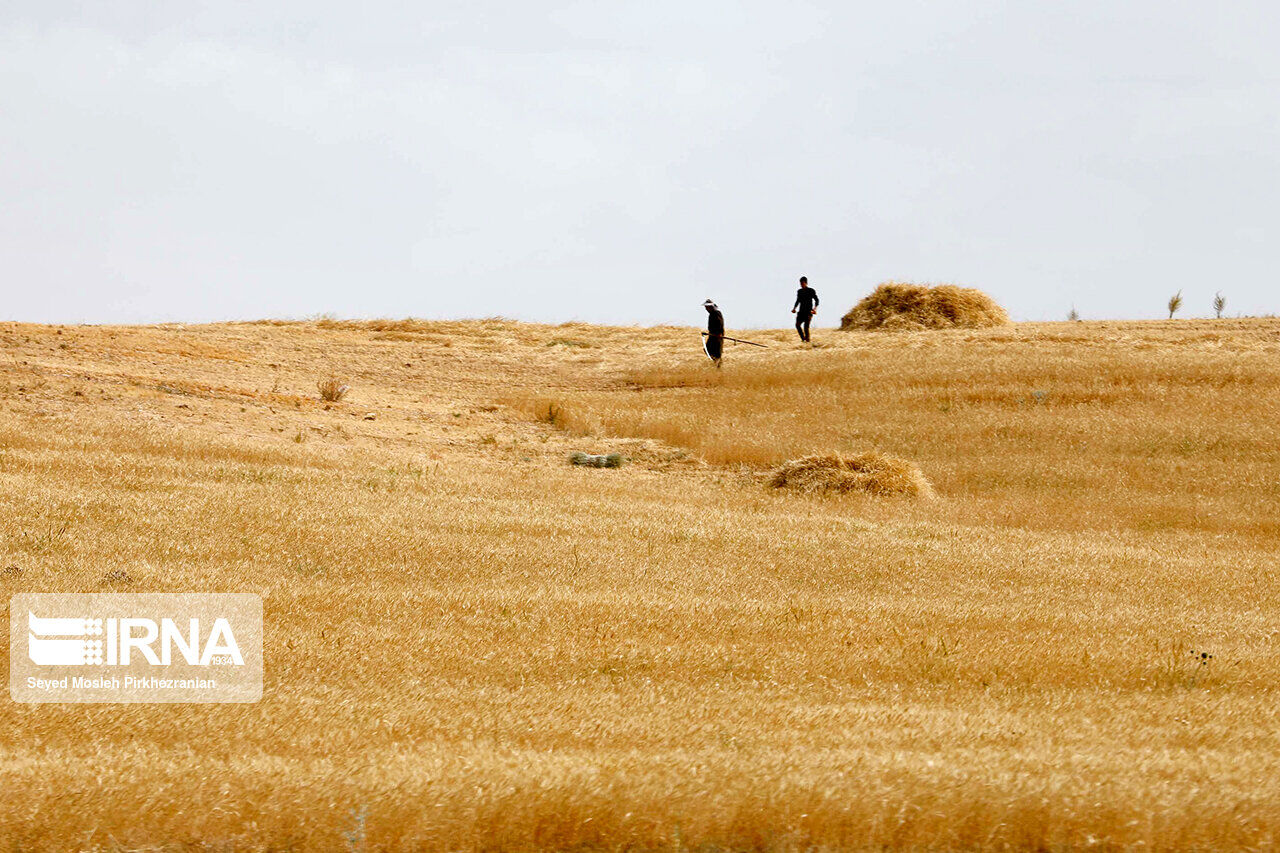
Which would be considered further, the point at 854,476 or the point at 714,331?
the point at 714,331

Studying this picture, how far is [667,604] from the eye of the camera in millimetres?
10266

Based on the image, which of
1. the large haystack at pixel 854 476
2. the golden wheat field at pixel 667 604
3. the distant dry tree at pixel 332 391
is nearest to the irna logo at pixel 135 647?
the golden wheat field at pixel 667 604

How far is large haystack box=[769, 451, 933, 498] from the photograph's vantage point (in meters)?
19.2

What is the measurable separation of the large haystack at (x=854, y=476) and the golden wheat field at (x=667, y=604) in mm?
446

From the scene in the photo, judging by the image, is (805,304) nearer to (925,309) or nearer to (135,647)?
(925,309)

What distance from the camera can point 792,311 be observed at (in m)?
34.7

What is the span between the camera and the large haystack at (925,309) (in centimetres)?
3775

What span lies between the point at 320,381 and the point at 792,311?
13364mm

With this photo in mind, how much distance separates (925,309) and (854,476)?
19947 millimetres

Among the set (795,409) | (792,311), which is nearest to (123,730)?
(795,409)

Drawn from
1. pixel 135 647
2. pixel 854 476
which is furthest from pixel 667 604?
pixel 854 476

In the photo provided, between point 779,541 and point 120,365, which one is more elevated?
point 120,365

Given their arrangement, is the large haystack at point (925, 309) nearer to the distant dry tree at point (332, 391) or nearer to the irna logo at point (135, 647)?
the distant dry tree at point (332, 391)

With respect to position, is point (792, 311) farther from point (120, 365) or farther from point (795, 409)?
point (120, 365)
